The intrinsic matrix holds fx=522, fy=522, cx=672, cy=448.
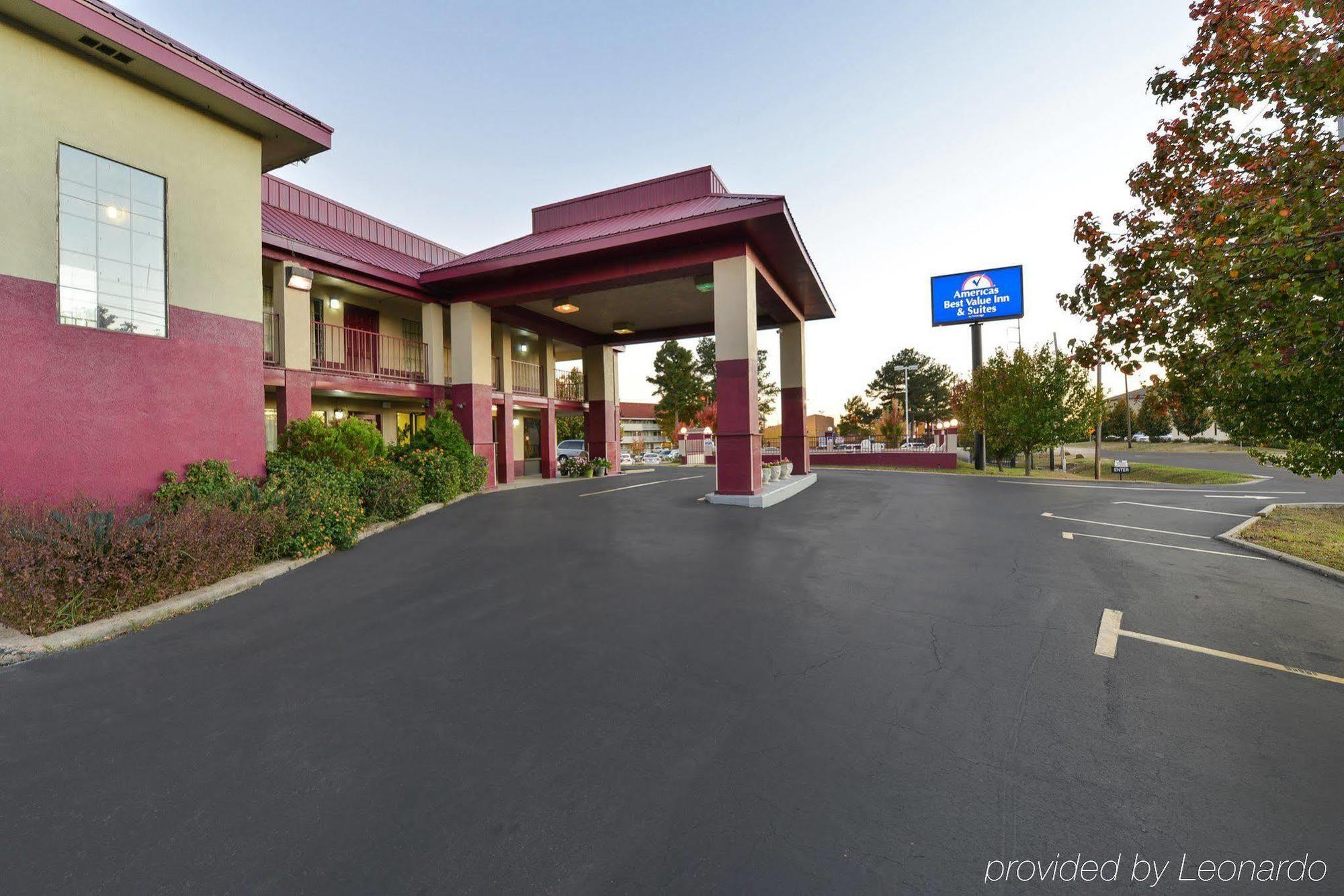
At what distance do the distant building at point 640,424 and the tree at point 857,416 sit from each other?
25.3 meters

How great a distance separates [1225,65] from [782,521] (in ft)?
24.9

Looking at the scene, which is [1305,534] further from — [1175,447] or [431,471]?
[1175,447]

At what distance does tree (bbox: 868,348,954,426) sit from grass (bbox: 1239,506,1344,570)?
51.1 m

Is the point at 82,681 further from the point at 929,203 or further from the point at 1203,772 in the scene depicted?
the point at 929,203

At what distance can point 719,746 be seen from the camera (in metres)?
2.77

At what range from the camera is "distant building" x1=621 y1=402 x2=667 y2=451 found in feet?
248

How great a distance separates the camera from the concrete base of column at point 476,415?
14891 mm

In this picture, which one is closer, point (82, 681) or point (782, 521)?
point (82, 681)

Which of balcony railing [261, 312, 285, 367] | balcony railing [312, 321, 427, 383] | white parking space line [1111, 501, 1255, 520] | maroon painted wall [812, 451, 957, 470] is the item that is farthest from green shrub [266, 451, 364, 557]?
maroon painted wall [812, 451, 957, 470]

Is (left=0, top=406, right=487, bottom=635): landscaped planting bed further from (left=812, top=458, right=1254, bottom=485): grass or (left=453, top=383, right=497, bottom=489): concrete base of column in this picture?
(left=812, top=458, right=1254, bottom=485): grass

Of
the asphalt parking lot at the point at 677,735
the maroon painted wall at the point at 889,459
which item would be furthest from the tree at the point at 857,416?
the asphalt parking lot at the point at 677,735

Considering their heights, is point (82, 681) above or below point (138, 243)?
below

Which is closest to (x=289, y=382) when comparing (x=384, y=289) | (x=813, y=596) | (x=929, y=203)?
(x=384, y=289)

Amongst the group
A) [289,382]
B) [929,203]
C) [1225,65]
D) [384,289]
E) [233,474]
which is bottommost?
[233,474]
